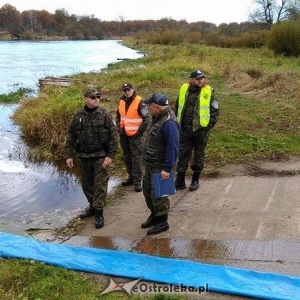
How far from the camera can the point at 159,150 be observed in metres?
5.37

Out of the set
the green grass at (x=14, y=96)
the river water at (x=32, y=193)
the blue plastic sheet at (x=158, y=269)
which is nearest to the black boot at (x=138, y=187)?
the river water at (x=32, y=193)

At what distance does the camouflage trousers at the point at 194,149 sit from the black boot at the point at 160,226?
158 cm

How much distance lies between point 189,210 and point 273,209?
3.91 feet

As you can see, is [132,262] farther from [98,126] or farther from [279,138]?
[279,138]

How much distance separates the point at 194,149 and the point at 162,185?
1.78 metres

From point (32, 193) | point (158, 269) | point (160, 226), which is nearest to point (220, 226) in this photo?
point (160, 226)

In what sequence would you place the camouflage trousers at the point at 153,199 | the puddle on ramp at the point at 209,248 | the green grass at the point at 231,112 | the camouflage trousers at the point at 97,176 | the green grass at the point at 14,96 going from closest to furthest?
the puddle on ramp at the point at 209,248
the camouflage trousers at the point at 153,199
the camouflage trousers at the point at 97,176
the green grass at the point at 231,112
the green grass at the point at 14,96

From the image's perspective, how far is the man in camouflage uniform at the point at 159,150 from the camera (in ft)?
17.1

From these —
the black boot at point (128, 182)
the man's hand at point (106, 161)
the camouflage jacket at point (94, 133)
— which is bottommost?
the black boot at point (128, 182)

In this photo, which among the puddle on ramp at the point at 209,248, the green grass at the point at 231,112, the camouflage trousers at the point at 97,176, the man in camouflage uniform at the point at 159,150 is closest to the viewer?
the puddle on ramp at the point at 209,248

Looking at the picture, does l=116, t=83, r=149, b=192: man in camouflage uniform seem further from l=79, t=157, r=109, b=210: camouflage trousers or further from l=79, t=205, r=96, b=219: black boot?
l=79, t=157, r=109, b=210: camouflage trousers

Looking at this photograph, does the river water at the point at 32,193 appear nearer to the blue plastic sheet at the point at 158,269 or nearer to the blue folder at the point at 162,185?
the blue plastic sheet at the point at 158,269

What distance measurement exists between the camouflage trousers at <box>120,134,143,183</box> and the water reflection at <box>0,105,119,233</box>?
2.03ft

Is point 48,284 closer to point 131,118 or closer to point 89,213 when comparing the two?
point 89,213
